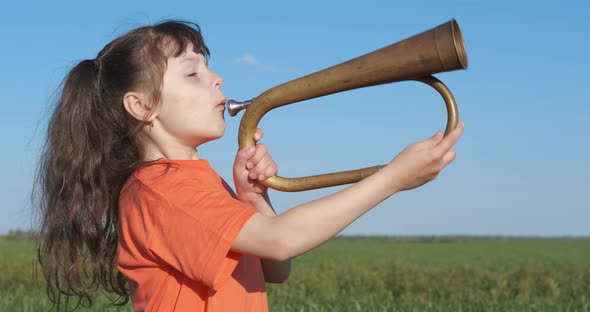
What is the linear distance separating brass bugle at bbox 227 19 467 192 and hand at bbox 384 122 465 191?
0.20 feet

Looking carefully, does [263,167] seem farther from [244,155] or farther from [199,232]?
[199,232]

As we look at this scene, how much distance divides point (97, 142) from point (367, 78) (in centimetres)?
112

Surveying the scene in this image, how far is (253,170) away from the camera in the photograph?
2764 millimetres

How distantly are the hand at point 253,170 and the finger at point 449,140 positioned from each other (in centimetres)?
72

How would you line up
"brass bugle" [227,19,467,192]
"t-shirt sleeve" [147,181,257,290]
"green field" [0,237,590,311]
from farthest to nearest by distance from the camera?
"green field" [0,237,590,311] < "t-shirt sleeve" [147,181,257,290] < "brass bugle" [227,19,467,192]

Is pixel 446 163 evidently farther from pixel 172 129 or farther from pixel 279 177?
pixel 172 129

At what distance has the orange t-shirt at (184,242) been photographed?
234 centimetres

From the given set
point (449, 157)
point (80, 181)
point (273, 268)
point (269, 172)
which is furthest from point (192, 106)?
point (449, 157)

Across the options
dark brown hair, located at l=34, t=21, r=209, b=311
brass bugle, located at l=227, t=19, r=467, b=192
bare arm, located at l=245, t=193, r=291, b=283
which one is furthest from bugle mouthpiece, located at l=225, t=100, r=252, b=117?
bare arm, located at l=245, t=193, r=291, b=283

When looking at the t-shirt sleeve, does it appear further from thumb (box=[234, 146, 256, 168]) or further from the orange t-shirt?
thumb (box=[234, 146, 256, 168])

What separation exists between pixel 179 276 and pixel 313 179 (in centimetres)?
55

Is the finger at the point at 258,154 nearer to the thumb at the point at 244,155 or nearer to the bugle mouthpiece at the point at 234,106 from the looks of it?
the thumb at the point at 244,155

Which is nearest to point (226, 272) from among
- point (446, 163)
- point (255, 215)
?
point (255, 215)

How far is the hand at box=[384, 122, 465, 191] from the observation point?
7.28 ft
